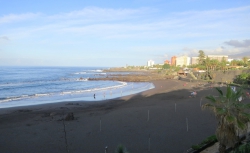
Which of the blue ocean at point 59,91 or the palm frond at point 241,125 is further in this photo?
the blue ocean at point 59,91

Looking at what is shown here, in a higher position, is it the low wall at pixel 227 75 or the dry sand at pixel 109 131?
the low wall at pixel 227 75

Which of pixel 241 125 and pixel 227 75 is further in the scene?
pixel 227 75

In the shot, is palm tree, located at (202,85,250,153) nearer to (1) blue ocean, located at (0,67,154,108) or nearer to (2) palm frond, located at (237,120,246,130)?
(2) palm frond, located at (237,120,246,130)

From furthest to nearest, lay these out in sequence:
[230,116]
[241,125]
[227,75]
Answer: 1. [227,75]
2. [230,116]
3. [241,125]

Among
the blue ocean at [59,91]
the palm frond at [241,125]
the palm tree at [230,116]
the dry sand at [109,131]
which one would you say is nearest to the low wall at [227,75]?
the blue ocean at [59,91]

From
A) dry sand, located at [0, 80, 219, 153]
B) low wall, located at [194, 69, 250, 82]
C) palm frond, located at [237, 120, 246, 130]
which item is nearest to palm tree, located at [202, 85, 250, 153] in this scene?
palm frond, located at [237, 120, 246, 130]

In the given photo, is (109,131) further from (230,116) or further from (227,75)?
Result: (227,75)

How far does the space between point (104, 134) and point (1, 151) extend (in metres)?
5.62

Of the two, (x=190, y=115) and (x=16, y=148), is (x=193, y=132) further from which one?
(x=16, y=148)

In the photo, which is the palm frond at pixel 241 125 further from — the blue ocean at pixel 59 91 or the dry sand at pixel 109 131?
the blue ocean at pixel 59 91

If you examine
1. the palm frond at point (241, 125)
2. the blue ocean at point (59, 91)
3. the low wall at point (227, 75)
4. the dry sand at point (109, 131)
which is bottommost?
the blue ocean at point (59, 91)

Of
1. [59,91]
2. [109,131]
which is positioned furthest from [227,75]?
[109,131]

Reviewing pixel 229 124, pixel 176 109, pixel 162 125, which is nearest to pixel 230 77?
pixel 176 109

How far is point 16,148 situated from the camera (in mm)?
11867
